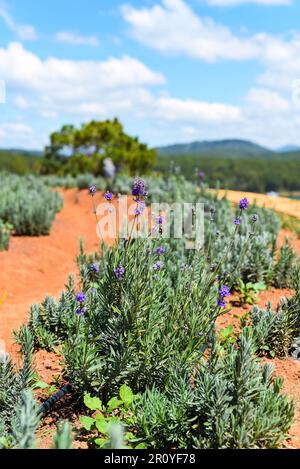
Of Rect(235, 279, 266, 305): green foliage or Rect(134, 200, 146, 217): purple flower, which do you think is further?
Rect(235, 279, 266, 305): green foliage

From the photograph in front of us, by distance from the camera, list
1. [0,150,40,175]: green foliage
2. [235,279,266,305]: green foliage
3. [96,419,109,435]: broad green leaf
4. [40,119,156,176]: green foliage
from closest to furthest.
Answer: [96,419,109,435]: broad green leaf → [235,279,266,305]: green foliage → [40,119,156,176]: green foliage → [0,150,40,175]: green foliage

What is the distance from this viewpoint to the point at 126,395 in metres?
3.59

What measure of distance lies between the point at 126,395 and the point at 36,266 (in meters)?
5.91

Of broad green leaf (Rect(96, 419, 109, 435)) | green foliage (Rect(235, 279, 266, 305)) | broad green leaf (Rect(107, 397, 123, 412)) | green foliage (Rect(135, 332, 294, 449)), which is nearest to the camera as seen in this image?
green foliage (Rect(135, 332, 294, 449))

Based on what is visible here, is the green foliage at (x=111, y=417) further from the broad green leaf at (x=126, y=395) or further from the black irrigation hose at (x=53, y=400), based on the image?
the black irrigation hose at (x=53, y=400)

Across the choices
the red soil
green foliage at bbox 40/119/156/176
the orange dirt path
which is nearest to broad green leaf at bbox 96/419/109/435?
the red soil

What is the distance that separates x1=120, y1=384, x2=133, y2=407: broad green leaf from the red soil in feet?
2.03

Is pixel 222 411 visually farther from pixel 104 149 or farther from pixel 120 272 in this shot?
pixel 104 149

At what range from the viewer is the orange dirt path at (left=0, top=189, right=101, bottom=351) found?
646cm

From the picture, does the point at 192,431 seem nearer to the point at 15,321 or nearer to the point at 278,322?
the point at 278,322

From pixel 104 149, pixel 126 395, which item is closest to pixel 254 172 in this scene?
pixel 104 149

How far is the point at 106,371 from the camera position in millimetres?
3768

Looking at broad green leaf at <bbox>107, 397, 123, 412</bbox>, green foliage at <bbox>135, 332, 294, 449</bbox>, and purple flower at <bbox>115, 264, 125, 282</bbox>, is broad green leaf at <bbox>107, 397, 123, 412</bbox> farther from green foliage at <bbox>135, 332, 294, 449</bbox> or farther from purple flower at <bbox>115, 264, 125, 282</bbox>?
purple flower at <bbox>115, 264, 125, 282</bbox>
